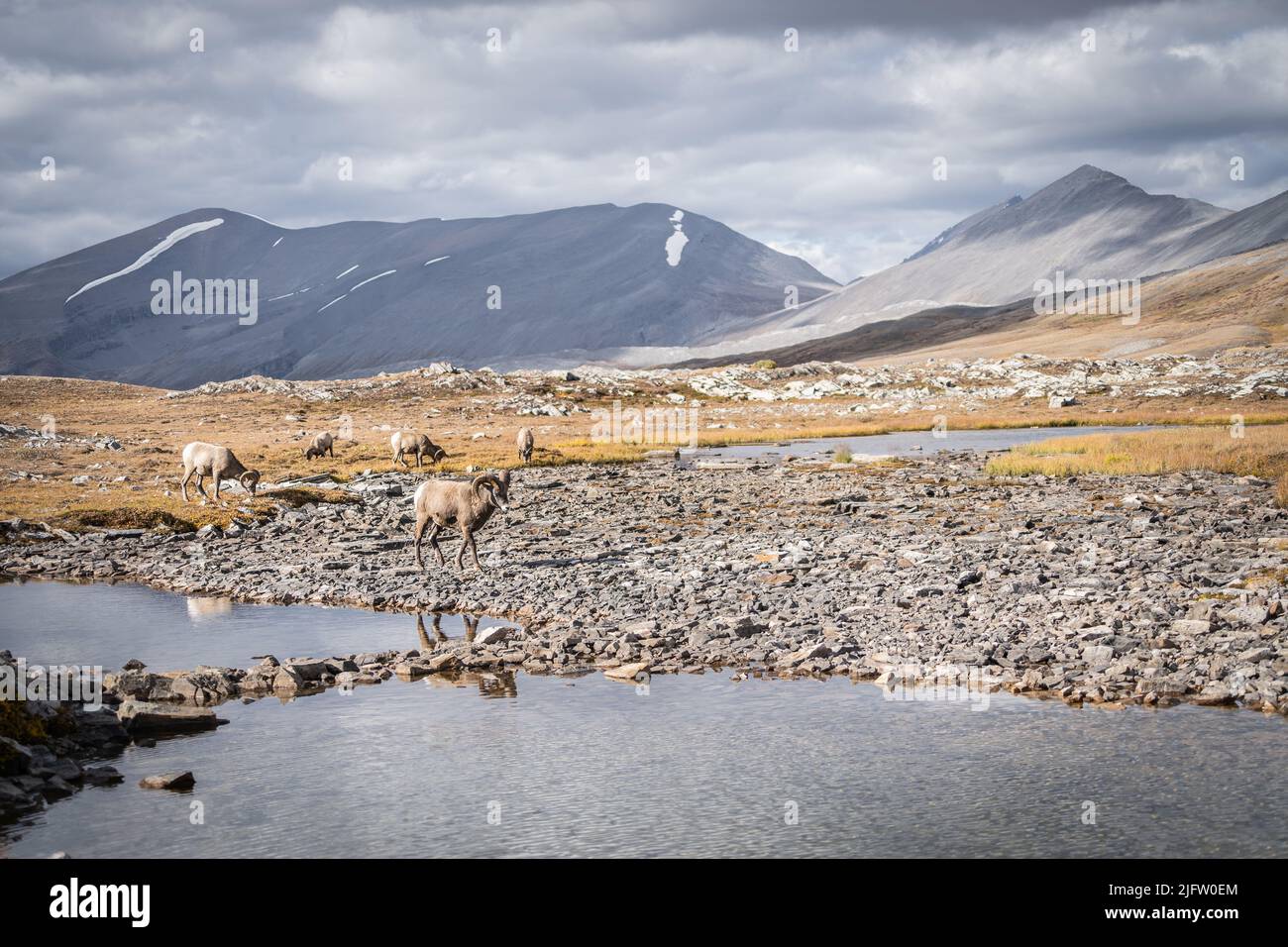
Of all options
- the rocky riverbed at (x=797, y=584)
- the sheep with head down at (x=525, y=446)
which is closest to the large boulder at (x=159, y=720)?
the rocky riverbed at (x=797, y=584)

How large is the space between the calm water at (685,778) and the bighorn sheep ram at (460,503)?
30.5 ft

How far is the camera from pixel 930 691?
52.5 feet

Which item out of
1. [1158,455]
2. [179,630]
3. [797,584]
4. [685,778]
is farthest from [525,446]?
[685,778]

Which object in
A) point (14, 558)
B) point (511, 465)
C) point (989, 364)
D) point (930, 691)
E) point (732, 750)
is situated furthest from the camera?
point (989, 364)

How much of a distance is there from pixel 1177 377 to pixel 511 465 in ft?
259

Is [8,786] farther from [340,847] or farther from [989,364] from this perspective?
[989,364]

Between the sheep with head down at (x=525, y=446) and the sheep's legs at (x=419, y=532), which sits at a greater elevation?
the sheep with head down at (x=525, y=446)

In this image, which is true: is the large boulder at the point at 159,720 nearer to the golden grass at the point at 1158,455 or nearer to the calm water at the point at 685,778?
the calm water at the point at 685,778

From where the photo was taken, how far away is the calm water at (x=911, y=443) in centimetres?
5909

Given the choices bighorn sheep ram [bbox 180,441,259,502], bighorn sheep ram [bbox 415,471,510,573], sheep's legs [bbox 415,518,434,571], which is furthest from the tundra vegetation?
bighorn sheep ram [bbox 415,471,510,573]

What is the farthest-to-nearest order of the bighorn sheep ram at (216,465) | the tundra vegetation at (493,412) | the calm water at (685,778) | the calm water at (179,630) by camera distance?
the tundra vegetation at (493,412) < the bighorn sheep ram at (216,465) < the calm water at (179,630) < the calm water at (685,778)

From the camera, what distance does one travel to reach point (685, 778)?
12961mm
